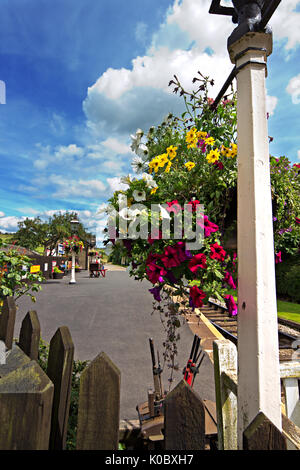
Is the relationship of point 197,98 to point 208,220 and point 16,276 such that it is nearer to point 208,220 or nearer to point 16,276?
point 208,220

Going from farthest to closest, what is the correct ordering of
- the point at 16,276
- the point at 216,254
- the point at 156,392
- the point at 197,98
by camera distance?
the point at 16,276 < the point at 156,392 < the point at 197,98 < the point at 216,254

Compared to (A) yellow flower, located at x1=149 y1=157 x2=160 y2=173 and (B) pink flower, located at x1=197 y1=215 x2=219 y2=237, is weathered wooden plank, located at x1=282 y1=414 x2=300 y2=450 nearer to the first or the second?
(B) pink flower, located at x1=197 y1=215 x2=219 y2=237

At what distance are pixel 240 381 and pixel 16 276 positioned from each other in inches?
125

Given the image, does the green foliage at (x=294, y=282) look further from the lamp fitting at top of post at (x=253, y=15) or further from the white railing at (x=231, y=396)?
the lamp fitting at top of post at (x=253, y=15)

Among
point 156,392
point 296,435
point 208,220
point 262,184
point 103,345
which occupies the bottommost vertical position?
point 103,345

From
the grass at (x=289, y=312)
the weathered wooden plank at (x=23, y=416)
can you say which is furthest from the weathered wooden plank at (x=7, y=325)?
the grass at (x=289, y=312)

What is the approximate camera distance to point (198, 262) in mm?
1316

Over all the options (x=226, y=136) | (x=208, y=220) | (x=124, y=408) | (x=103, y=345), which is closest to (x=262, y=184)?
(x=208, y=220)

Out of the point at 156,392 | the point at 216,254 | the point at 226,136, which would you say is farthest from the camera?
the point at 156,392

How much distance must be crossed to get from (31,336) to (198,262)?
1039mm

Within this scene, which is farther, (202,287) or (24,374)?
(202,287)

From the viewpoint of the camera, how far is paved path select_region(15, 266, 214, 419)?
332cm

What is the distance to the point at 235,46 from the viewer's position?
1.20 m

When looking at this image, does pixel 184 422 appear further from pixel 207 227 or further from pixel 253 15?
pixel 253 15
